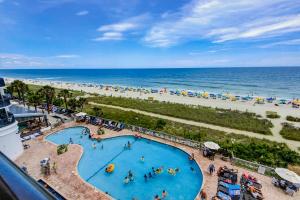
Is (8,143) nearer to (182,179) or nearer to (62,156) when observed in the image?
(62,156)

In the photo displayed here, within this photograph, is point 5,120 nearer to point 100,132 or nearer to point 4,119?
point 4,119

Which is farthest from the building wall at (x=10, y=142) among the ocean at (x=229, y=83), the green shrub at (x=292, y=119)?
the ocean at (x=229, y=83)

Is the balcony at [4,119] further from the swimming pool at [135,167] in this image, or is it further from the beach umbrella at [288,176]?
the beach umbrella at [288,176]

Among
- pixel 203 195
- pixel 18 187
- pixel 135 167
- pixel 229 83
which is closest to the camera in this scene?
pixel 18 187

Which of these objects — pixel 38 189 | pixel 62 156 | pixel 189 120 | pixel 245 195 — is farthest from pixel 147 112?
pixel 38 189

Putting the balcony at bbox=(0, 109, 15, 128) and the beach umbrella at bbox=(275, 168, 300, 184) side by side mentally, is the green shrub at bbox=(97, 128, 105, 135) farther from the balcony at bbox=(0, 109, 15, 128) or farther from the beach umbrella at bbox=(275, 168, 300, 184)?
the beach umbrella at bbox=(275, 168, 300, 184)

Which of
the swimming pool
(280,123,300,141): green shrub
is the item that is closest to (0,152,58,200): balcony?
the swimming pool

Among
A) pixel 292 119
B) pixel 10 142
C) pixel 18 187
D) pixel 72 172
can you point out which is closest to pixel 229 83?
pixel 292 119
